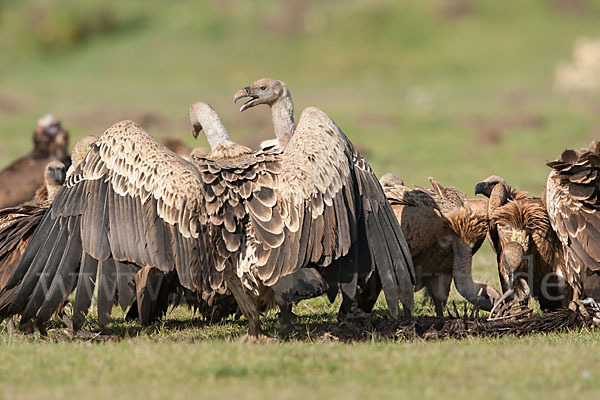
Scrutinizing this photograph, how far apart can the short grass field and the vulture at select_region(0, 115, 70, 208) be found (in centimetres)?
344

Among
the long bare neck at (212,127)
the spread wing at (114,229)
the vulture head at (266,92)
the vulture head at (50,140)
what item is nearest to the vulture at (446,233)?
the vulture head at (266,92)

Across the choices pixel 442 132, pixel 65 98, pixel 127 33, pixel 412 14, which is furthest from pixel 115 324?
pixel 127 33

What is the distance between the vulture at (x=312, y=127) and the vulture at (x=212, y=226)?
0.08ft

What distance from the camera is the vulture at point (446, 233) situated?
24.4 feet

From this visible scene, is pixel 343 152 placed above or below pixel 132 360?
above

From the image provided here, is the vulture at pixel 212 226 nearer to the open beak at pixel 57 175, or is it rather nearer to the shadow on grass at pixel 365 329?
the shadow on grass at pixel 365 329

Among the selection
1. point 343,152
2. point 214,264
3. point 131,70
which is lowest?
point 214,264

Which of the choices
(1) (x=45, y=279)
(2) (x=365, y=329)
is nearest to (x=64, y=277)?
(1) (x=45, y=279)

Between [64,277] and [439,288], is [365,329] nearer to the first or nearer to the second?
[439,288]

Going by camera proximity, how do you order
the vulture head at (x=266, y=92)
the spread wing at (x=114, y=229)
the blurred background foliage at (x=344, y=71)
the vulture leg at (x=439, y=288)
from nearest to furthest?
1. the spread wing at (x=114, y=229)
2. the vulture leg at (x=439, y=288)
3. the vulture head at (x=266, y=92)
4. the blurred background foliage at (x=344, y=71)

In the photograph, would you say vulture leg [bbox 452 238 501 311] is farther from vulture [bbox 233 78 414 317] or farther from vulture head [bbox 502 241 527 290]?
vulture [bbox 233 78 414 317]

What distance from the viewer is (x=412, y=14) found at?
44344 millimetres

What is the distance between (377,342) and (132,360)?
1.77 meters

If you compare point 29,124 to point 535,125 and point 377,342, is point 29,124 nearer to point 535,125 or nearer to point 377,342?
point 535,125
